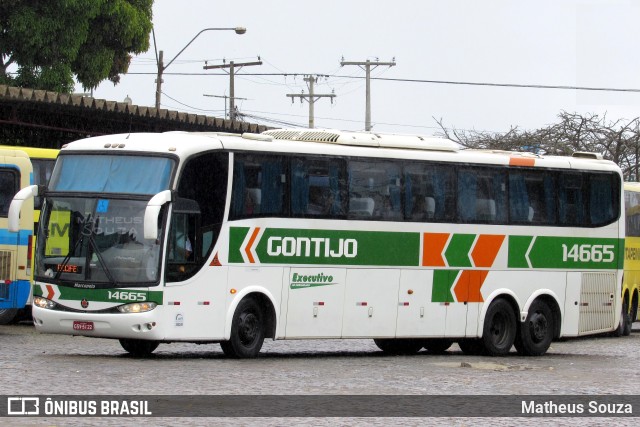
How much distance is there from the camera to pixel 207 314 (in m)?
19.5

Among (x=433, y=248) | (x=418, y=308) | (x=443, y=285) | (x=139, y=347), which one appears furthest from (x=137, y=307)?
(x=443, y=285)

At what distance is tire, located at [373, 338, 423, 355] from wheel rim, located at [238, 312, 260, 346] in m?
4.09

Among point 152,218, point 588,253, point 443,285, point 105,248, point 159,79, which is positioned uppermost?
point 159,79

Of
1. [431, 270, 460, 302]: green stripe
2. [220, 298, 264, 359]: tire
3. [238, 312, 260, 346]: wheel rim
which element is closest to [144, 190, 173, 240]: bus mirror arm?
[220, 298, 264, 359]: tire

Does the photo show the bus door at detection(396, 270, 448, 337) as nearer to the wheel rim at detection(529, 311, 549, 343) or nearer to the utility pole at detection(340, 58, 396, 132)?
the wheel rim at detection(529, 311, 549, 343)

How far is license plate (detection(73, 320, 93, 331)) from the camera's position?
62.0ft

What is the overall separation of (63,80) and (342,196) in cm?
2874

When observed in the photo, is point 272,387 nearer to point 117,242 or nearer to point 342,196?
point 117,242

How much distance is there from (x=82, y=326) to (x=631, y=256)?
17205mm

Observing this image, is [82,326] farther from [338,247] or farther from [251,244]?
[338,247]

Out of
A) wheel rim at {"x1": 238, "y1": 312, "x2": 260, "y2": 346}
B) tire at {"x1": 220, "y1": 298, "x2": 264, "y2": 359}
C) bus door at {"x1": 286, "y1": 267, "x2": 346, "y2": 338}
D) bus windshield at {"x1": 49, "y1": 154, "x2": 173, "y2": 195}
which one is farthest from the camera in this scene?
bus door at {"x1": 286, "y1": 267, "x2": 346, "y2": 338}

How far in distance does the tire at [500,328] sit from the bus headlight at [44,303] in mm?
7318

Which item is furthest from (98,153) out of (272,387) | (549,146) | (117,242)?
(549,146)

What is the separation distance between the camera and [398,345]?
2411cm
